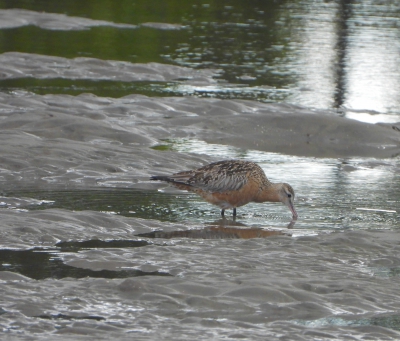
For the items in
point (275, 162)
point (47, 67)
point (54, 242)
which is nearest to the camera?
point (54, 242)

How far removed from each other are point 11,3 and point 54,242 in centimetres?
2146

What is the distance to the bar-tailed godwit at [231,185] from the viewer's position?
8.68 m

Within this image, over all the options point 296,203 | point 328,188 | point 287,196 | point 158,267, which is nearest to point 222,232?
point 287,196

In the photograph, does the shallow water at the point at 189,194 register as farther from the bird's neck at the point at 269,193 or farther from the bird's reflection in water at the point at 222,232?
the bird's neck at the point at 269,193

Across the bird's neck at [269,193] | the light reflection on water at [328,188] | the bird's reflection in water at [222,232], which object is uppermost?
the bird's neck at [269,193]

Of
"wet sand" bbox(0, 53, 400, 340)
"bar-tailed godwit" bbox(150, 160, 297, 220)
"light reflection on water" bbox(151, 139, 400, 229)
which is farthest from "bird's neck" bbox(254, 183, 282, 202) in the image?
"wet sand" bbox(0, 53, 400, 340)

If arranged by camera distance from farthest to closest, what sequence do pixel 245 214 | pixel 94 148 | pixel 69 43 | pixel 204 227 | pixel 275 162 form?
pixel 69 43
pixel 275 162
pixel 94 148
pixel 245 214
pixel 204 227

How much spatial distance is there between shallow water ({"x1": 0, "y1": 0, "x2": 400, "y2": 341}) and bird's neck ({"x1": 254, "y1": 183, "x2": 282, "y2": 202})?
6.4 inches

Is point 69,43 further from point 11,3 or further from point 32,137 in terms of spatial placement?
point 32,137

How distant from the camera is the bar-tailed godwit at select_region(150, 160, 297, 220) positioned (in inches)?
342

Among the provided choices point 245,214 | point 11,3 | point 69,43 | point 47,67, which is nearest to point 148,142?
point 245,214

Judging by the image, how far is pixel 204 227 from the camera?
319 inches

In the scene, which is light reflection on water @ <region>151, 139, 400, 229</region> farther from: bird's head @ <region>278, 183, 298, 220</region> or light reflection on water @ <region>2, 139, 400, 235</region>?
bird's head @ <region>278, 183, 298, 220</region>

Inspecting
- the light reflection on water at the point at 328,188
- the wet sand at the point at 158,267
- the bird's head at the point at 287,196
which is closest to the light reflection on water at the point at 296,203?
the light reflection on water at the point at 328,188
